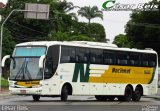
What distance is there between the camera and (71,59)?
3112cm

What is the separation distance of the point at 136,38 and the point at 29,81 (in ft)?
138

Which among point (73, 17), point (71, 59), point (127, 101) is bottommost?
point (127, 101)

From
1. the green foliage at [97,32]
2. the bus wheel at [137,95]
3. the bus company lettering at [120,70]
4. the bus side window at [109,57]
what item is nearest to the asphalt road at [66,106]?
the bus side window at [109,57]

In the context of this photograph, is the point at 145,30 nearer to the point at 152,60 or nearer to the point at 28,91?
the point at 152,60

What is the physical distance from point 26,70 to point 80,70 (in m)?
3.60

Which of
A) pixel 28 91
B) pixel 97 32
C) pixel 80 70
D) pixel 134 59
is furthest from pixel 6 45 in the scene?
pixel 97 32

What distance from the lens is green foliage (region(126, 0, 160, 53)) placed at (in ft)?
218

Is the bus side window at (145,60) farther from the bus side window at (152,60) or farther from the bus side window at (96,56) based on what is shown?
the bus side window at (96,56)

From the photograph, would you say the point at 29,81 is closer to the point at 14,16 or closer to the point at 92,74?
the point at 92,74

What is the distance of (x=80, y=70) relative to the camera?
105ft

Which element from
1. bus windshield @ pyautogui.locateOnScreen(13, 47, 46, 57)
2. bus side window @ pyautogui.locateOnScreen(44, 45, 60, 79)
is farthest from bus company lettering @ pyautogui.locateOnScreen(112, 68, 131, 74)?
bus windshield @ pyautogui.locateOnScreen(13, 47, 46, 57)

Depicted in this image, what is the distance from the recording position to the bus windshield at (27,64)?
29.7 metres

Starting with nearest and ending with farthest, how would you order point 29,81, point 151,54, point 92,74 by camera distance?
point 29,81 → point 92,74 → point 151,54

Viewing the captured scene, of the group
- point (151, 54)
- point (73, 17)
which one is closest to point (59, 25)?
point (73, 17)
